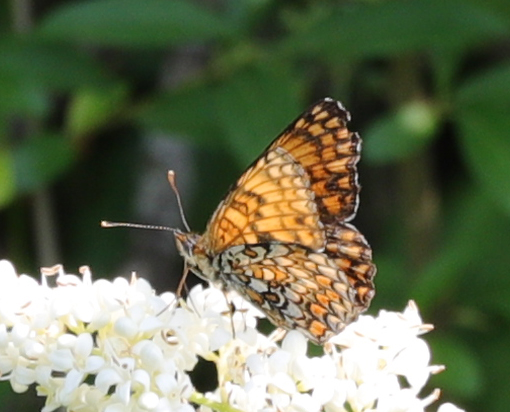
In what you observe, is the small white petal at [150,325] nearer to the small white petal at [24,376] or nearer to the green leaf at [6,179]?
the small white petal at [24,376]

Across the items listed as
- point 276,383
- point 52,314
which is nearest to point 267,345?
point 276,383

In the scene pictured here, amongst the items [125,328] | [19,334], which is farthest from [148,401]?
[19,334]

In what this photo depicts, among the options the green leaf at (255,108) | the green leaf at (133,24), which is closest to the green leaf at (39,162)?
the green leaf at (133,24)

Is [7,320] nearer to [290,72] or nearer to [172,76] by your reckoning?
[290,72]

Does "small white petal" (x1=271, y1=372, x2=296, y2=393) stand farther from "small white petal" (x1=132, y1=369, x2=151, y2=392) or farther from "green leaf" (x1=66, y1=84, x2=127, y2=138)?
"green leaf" (x1=66, y1=84, x2=127, y2=138)

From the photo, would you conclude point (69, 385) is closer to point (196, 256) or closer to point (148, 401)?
point (148, 401)

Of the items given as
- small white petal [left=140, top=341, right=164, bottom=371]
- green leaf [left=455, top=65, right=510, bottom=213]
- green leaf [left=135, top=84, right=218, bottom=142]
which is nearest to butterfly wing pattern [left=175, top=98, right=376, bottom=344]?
small white petal [left=140, top=341, right=164, bottom=371]
